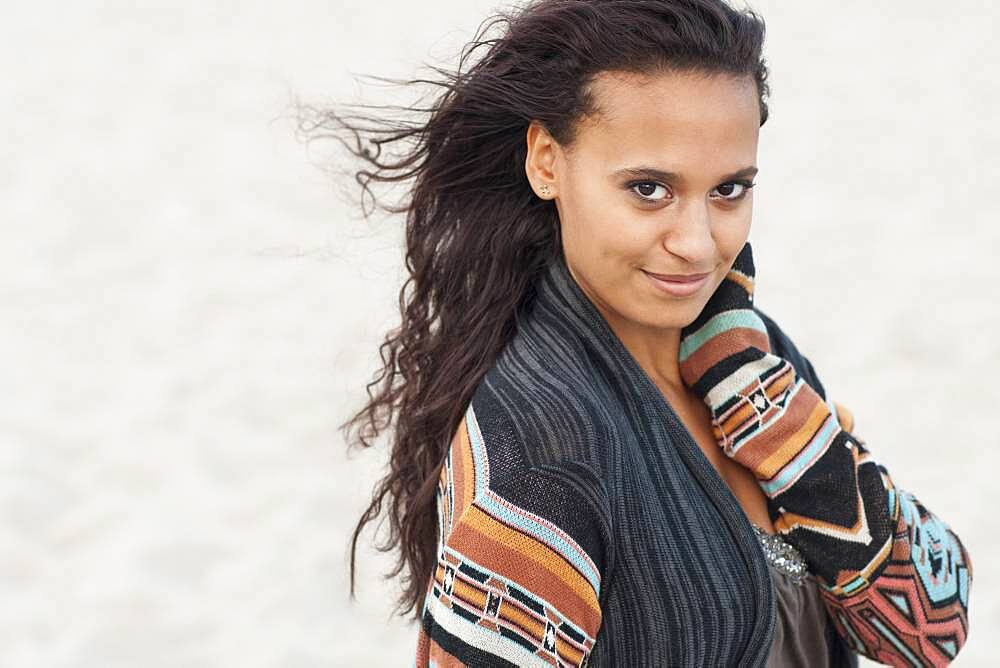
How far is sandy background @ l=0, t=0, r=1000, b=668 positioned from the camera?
14.3ft

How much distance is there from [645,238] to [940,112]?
641 cm

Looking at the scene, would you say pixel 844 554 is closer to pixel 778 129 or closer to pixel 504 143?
pixel 504 143

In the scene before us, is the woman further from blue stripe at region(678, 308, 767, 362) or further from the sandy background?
the sandy background

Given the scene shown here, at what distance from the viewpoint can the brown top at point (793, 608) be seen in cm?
210

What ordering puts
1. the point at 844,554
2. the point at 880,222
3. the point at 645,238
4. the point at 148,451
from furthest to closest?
1. the point at 880,222
2. the point at 148,451
3. the point at 844,554
4. the point at 645,238

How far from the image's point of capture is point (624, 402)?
78.9 inches

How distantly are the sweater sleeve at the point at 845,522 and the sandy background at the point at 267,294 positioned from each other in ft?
3.10

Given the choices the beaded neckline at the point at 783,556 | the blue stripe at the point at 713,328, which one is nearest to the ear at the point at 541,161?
the blue stripe at the point at 713,328

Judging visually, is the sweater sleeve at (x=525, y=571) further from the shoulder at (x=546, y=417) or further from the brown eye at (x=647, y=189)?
the brown eye at (x=647, y=189)

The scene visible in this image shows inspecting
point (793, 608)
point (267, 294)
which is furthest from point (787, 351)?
point (267, 294)

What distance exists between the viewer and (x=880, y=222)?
22.2ft

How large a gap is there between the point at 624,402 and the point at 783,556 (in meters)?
0.37

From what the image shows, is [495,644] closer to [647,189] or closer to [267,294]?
[647,189]

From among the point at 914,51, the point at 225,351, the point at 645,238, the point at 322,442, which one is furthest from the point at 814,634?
the point at 914,51
